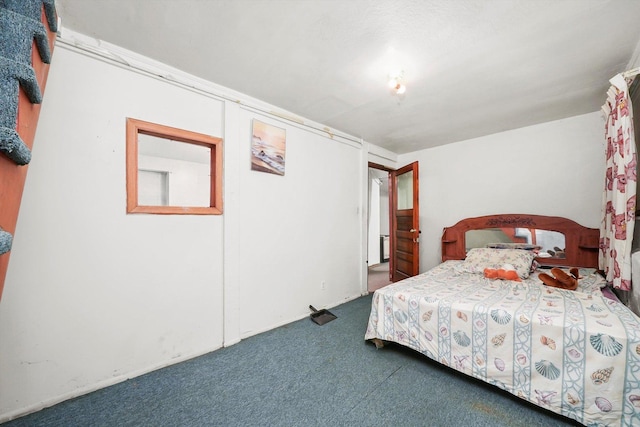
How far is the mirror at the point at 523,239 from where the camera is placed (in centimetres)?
285

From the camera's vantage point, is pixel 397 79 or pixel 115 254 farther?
pixel 397 79

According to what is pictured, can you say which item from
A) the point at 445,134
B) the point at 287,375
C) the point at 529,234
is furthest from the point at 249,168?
the point at 529,234

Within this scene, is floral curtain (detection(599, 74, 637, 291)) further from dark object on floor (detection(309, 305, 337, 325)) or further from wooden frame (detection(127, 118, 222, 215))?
wooden frame (detection(127, 118, 222, 215))

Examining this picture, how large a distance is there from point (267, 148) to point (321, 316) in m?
2.00

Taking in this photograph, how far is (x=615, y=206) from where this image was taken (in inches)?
70.6

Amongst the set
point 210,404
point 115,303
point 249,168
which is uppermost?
point 249,168

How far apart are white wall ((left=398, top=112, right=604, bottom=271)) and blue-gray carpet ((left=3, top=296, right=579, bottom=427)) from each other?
2.43m

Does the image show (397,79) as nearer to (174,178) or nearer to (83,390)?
(83,390)

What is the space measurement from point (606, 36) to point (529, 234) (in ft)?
7.20

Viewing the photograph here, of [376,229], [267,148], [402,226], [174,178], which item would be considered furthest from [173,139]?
[376,229]

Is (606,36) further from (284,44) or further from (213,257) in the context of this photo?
(213,257)

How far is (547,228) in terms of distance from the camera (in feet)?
9.49

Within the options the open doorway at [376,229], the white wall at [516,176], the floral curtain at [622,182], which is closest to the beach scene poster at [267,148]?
the white wall at [516,176]

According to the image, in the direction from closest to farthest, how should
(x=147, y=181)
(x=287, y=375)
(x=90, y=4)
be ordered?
(x=90, y=4) < (x=287, y=375) < (x=147, y=181)
